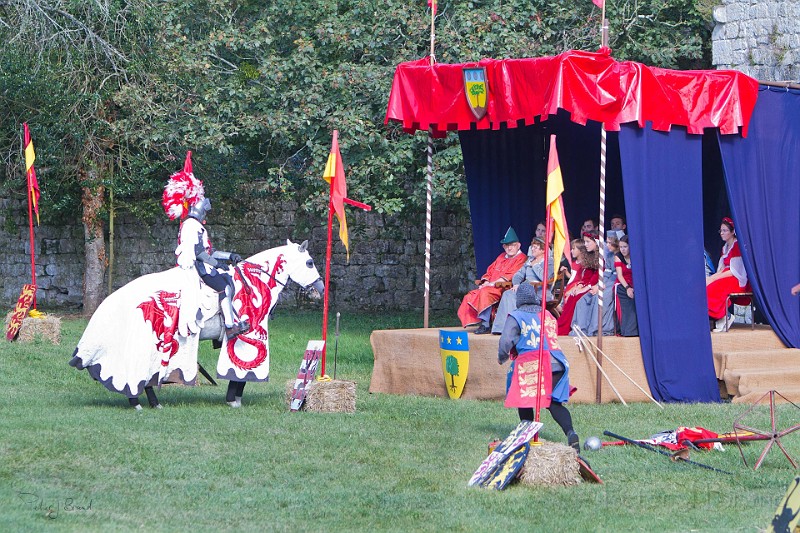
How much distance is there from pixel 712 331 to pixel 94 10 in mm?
10629

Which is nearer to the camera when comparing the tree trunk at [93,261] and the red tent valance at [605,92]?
the red tent valance at [605,92]

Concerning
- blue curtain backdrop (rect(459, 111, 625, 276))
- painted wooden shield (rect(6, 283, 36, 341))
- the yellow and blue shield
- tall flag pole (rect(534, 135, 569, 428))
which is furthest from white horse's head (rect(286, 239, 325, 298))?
painted wooden shield (rect(6, 283, 36, 341))

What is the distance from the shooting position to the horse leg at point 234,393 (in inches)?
401

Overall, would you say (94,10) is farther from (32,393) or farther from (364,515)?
(364,515)

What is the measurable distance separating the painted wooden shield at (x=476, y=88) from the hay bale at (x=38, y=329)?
645 centimetres

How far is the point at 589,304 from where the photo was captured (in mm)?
11398

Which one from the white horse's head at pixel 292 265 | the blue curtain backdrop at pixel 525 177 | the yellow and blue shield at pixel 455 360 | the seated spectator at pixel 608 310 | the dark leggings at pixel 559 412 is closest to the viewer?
the dark leggings at pixel 559 412

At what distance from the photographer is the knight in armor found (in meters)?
9.77

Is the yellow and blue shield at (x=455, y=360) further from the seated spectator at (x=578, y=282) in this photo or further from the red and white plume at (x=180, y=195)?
the red and white plume at (x=180, y=195)

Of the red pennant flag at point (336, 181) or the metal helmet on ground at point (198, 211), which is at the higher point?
the red pennant flag at point (336, 181)

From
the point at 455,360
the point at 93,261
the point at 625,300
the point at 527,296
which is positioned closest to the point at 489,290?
the point at 455,360

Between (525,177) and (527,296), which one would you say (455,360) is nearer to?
(527,296)

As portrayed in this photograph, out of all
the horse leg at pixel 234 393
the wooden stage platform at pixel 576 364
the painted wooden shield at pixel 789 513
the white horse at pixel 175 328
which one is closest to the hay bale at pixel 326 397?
the white horse at pixel 175 328

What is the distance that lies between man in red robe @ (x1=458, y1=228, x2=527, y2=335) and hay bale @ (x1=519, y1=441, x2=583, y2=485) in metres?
4.47
